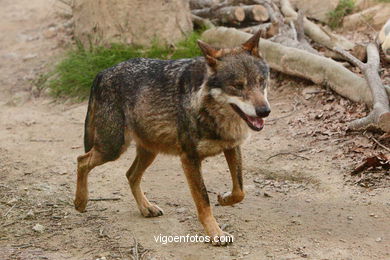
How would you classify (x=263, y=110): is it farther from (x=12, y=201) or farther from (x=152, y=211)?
(x=12, y=201)

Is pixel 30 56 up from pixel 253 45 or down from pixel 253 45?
down

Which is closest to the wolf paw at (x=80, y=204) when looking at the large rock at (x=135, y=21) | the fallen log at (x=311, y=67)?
the fallen log at (x=311, y=67)

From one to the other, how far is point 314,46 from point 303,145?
3.06 metres

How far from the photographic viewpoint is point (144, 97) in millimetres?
5688

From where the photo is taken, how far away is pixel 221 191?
6.49m

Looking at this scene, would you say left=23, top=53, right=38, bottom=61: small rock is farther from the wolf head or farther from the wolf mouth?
the wolf mouth

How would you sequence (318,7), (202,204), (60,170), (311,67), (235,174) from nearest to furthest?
1. (202,204)
2. (235,174)
3. (60,170)
4. (311,67)
5. (318,7)

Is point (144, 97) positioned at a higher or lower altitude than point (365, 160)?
higher

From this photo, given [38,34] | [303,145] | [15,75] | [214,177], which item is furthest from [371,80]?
[38,34]

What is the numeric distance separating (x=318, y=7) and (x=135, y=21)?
329 cm

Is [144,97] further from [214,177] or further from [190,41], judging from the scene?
[190,41]

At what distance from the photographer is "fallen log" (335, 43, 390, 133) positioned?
21.9ft

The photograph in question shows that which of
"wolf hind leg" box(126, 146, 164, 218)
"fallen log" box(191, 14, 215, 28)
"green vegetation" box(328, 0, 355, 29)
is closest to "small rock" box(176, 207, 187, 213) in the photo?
"wolf hind leg" box(126, 146, 164, 218)

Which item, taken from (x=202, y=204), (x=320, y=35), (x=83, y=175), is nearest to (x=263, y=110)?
(x=202, y=204)
